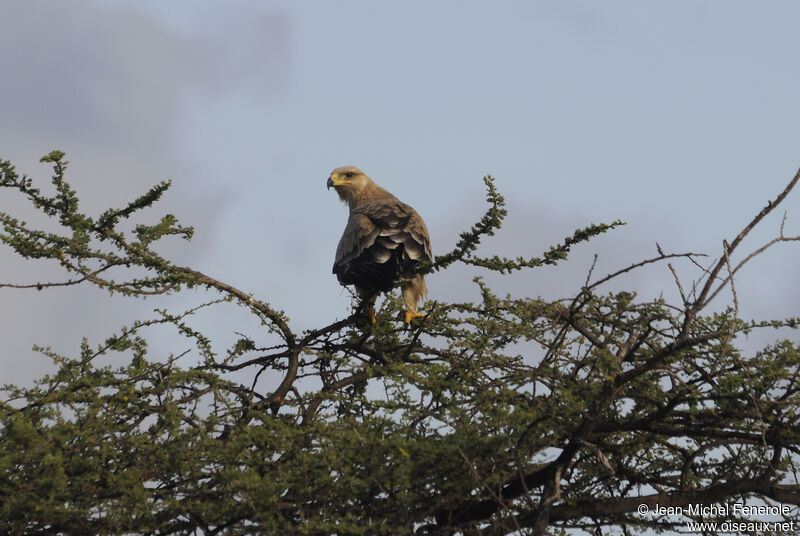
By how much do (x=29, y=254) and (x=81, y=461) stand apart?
5.39ft

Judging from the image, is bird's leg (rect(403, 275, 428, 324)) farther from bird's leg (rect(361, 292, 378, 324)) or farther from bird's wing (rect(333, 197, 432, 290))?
bird's leg (rect(361, 292, 378, 324))

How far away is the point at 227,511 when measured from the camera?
15.3ft

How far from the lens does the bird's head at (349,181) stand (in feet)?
31.6

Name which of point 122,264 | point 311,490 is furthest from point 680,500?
point 122,264

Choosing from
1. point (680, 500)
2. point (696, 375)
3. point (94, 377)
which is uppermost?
point (94, 377)

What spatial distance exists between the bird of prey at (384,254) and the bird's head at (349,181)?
61.1 inches

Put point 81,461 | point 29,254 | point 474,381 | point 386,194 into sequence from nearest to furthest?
point 81,461
point 474,381
point 29,254
point 386,194

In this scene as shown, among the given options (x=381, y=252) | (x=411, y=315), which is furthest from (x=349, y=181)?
(x=411, y=315)

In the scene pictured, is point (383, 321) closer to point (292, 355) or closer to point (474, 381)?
point (292, 355)

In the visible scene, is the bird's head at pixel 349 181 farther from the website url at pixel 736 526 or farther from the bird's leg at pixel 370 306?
the website url at pixel 736 526

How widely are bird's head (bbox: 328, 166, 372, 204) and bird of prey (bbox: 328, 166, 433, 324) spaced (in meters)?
1.55

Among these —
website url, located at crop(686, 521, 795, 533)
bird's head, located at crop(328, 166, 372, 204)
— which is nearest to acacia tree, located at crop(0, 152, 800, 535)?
website url, located at crop(686, 521, 795, 533)

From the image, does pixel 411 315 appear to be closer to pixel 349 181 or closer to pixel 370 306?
pixel 370 306

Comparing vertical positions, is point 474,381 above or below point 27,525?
above
